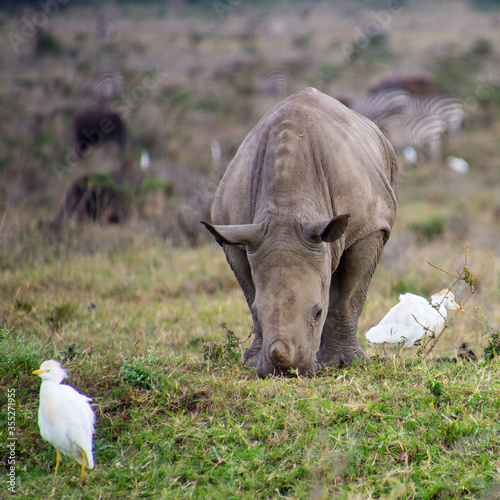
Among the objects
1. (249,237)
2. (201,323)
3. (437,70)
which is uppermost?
(437,70)

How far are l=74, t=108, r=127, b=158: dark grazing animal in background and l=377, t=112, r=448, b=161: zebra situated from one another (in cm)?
667

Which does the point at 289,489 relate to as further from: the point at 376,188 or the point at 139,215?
the point at 139,215

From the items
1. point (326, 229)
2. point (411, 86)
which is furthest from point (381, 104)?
point (326, 229)

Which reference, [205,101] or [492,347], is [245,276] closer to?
[492,347]

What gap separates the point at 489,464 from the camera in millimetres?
3395

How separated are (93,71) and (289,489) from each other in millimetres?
22508

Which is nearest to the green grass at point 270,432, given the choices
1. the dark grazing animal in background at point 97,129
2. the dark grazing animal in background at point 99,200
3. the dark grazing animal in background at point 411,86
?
the dark grazing animal in background at point 99,200

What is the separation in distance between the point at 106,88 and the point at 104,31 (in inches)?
341

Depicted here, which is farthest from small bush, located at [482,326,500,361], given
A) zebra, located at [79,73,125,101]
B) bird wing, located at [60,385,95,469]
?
zebra, located at [79,73,125,101]

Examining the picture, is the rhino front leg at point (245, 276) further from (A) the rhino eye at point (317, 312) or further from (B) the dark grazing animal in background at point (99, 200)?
(B) the dark grazing animal in background at point (99, 200)

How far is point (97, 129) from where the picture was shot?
16.2 meters

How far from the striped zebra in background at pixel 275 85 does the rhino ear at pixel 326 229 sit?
58.8 ft

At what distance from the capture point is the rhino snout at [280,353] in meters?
3.76

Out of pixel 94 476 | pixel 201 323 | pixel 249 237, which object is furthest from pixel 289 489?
pixel 201 323
